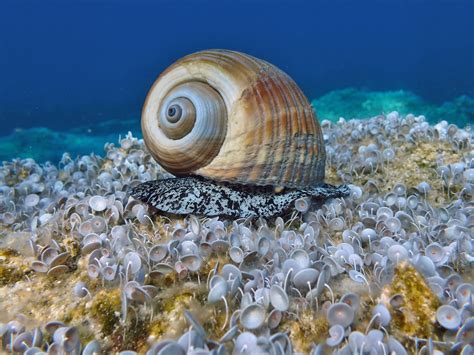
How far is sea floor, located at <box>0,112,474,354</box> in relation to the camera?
2.23m

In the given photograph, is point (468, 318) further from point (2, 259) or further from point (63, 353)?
point (2, 259)

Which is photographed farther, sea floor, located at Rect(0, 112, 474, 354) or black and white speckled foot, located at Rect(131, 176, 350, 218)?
black and white speckled foot, located at Rect(131, 176, 350, 218)

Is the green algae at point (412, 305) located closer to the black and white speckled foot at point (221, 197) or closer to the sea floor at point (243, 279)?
the sea floor at point (243, 279)

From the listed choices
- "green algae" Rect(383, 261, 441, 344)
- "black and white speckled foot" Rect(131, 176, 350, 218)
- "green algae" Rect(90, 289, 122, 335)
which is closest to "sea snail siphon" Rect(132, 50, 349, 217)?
"black and white speckled foot" Rect(131, 176, 350, 218)

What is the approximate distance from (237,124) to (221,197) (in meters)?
0.85

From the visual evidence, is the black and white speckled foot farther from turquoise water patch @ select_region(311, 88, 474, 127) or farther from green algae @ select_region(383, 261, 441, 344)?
turquoise water patch @ select_region(311, 88, 474, 127)

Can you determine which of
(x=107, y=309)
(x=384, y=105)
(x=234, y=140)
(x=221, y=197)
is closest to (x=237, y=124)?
(x=234, y=140)

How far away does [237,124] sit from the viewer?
13.5 ft

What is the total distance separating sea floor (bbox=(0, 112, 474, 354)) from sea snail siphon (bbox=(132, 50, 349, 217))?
24 cm

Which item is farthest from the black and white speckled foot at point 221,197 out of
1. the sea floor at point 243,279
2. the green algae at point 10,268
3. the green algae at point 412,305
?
the green algae at point 412,305

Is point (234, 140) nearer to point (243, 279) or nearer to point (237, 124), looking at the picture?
point (237, 124)

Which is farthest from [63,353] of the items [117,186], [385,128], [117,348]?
[385,128]

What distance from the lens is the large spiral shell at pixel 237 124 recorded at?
402 cm

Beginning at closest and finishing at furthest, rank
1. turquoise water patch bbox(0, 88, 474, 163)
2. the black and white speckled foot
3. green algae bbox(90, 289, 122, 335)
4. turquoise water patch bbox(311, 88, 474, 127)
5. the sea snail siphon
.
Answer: green algae bbox(90, 289, 122, 335) < the black and white speckled foot < the sea snail siphon < turquoise water patch bbox(0, 88, 474, 163) < turquoise water patch bbox(311, 88, 474, 127)
